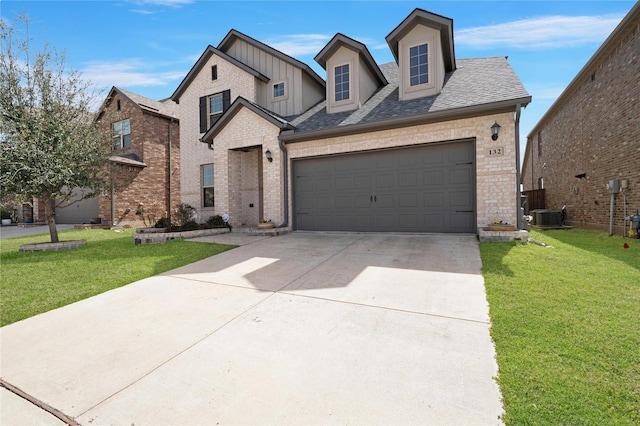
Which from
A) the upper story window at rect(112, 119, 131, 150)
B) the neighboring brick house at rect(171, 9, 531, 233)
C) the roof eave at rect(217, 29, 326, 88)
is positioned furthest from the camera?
the upper story window at rect(112, 119, 131, 150)

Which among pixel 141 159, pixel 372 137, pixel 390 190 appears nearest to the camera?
pixel 390 190

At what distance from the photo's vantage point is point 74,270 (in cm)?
538

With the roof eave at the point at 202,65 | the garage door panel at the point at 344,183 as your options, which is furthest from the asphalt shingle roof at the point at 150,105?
the garage door panel at the point at 344,183

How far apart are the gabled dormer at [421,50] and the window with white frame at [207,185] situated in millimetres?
9302

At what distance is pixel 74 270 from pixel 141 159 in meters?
12.0

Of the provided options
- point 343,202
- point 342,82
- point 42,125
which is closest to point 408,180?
point 343,202

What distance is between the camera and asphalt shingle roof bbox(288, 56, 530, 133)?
741 centimetres

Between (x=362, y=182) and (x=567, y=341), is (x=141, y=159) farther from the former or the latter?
(x=567, y=341)

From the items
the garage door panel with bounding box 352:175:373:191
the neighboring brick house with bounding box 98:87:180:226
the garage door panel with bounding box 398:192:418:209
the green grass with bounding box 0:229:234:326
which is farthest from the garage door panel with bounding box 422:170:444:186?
the neighboring brick house with bounding box 98:87:180:226

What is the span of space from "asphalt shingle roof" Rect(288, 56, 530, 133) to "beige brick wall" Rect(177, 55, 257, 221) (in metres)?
3.25

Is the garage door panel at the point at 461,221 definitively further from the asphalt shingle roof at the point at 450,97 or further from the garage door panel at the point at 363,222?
the asphalt shingle roof at the point at 450,97

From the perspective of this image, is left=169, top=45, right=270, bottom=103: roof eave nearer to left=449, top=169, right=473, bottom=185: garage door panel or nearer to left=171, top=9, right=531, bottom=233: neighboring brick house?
left=171, top=9, right=531, bottom=233: neighboring brick house

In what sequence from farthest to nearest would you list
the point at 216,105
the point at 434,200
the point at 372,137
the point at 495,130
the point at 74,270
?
the point at 216,105 → the point at 372,137 → the point at 434,200 → the point at 495,130 → the point at 74,270

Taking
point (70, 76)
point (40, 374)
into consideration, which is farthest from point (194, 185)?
point (40, 374)
